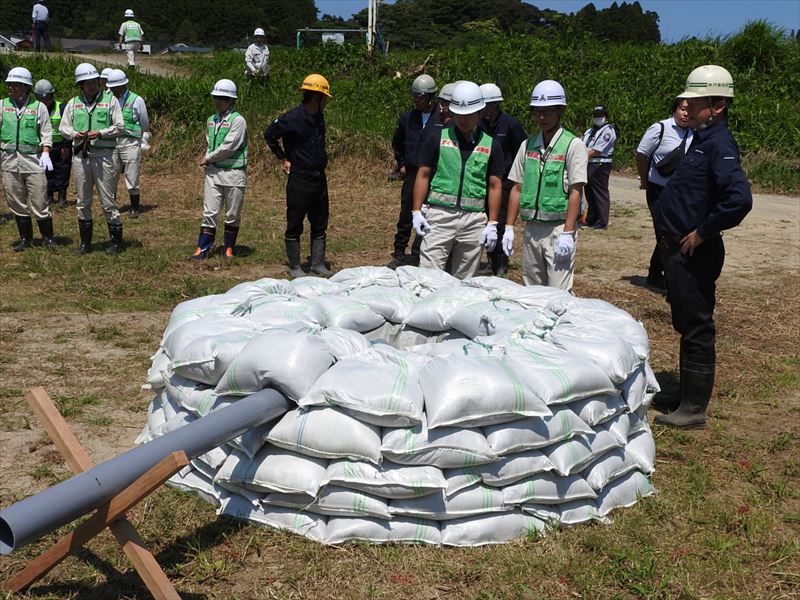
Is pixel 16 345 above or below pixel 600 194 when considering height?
below

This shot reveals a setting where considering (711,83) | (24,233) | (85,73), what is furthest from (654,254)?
(24,233)

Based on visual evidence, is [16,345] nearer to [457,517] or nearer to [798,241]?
[457,517]

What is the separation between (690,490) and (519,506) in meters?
1.03

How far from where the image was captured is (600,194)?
11414 millimetres

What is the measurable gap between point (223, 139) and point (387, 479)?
591cm

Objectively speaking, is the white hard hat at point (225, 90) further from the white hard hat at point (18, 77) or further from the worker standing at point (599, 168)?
the worker standing at point (599, 168)

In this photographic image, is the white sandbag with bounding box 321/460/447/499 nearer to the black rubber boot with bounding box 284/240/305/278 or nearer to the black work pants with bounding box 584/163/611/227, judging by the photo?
the black rubber boot with bounding box 284/240/305/278

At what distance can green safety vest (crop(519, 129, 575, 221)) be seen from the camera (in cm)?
552

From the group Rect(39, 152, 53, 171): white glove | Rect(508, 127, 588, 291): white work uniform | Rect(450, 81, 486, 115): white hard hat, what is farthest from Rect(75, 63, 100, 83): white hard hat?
Rect(508, 127, 588, 291): white work uniform

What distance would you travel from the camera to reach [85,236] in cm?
901

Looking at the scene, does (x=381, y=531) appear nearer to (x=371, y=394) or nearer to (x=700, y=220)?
(x=371, y=394)

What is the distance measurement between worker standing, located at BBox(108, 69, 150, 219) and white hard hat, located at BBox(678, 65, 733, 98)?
7.88 metres

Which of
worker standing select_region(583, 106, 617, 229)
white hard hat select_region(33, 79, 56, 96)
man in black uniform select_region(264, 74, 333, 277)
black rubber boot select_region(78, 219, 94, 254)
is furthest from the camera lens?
worker standing select_region(583, 106, 617, 229)

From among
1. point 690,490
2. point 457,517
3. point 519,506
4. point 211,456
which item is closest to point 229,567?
point 211,456
